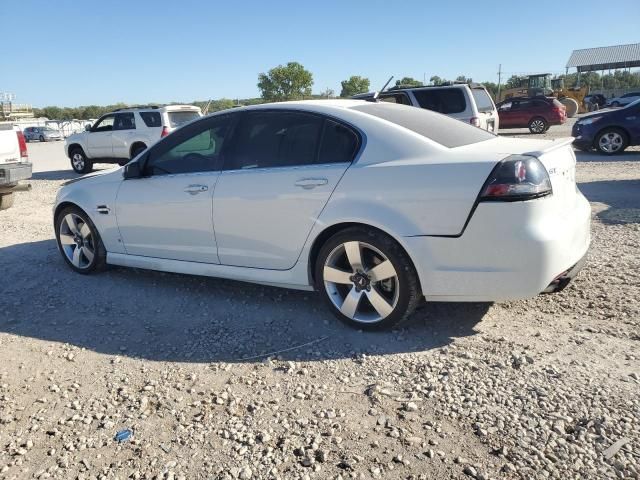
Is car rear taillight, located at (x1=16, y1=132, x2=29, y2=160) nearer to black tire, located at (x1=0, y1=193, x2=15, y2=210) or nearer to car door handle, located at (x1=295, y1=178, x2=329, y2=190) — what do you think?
black tire, located at (x1=0, y1=193, x2=15, y2=210)

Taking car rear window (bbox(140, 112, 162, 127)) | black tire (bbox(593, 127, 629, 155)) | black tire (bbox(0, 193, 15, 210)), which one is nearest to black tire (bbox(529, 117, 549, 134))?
black tire (bbox(593, 127, 629, 155))

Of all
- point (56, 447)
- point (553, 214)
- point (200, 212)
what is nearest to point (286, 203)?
point (200, 212)

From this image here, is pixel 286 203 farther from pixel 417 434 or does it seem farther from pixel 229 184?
pixel 417 434

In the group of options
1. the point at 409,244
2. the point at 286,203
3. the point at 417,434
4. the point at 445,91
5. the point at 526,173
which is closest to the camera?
the point at 417,434

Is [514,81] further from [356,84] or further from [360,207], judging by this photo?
[360,207]

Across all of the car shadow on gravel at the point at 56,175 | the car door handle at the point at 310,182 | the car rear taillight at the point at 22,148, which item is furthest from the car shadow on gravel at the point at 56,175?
the car door handle at the point at 310,182

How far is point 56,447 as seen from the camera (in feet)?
8.79

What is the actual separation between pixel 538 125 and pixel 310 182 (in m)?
22.2

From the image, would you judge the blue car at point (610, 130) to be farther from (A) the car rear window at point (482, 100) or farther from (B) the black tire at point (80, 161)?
(B) the black tire at point (80, 161)

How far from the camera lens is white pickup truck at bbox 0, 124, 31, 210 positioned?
8102 millimetres

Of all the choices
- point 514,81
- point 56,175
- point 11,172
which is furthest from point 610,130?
point 514,81

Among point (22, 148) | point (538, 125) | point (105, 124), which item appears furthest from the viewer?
point (538, 125)

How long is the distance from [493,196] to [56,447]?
2.73 meters

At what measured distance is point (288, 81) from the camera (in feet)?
210
